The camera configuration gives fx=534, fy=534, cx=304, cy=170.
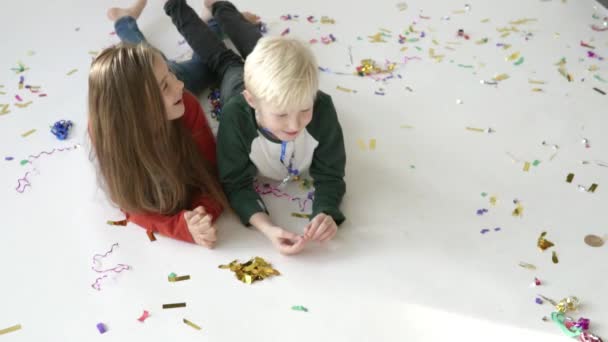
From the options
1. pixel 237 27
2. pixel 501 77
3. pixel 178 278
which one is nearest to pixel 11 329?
pixel 178 278

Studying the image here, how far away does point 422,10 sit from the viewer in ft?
7.04

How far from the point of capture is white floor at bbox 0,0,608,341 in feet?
4.03

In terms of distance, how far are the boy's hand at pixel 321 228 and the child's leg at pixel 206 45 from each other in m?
0.57

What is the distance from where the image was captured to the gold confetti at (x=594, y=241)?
1.35 metres

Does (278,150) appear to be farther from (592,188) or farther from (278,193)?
(592,188)

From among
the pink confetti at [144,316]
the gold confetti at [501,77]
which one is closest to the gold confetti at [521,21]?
the gold confetti at [501,77]

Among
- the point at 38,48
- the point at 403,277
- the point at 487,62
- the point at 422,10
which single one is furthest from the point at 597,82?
the point at 38,48

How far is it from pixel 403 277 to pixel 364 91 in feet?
2.40

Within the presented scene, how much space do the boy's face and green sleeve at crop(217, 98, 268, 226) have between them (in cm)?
9

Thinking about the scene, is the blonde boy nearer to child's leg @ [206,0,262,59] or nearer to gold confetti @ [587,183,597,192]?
child's leg @ [206,0,262,59]

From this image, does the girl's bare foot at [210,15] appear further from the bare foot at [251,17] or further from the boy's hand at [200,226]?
the boy's hand at [200,226]

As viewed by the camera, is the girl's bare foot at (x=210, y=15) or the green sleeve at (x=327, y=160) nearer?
the green sleeve at (x=327, y=160)

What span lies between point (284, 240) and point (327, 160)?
0.80 ft

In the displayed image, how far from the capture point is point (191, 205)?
1.42 metres
